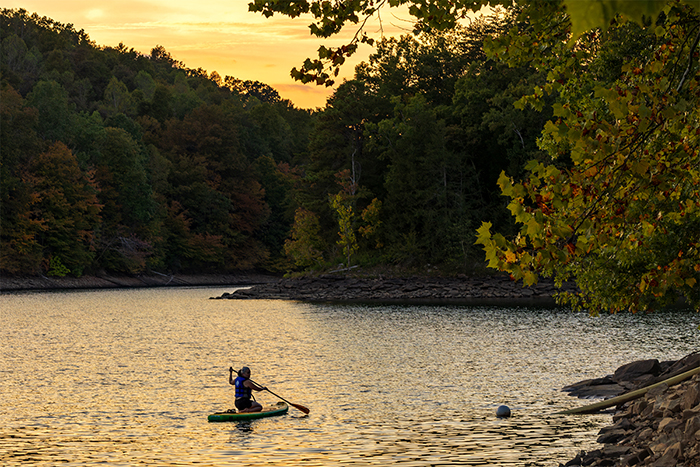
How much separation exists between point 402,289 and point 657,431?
6711 centimetres

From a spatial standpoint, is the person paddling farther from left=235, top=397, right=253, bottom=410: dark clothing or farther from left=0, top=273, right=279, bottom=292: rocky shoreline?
left=0, top=273, right=279, bottom=292: rocky shoreline

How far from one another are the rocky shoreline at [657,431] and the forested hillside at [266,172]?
61.8m

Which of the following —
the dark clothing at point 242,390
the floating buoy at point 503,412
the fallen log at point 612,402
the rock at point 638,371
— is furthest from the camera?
the rock at point 638,371

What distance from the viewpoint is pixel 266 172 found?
14488 centimetres

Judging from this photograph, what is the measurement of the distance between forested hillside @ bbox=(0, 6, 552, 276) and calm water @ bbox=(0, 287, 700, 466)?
3118 centimetres

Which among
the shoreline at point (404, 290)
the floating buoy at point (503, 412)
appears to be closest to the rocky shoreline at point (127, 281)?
the shoreline at point (404, 290)

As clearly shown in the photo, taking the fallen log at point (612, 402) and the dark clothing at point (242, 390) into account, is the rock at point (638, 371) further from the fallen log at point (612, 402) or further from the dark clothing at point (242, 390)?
the dark clothing at point (242, 390)

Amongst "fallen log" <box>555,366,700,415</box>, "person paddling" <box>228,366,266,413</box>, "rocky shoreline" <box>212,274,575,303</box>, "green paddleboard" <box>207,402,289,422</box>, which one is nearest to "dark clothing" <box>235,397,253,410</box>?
"person paddling" <box>228,366,266,413</box>

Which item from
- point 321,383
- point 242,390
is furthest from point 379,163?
point 242,390

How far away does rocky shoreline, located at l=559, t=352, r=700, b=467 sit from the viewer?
1254 centimetres

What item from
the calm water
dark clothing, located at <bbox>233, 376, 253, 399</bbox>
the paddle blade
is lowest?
the calm water

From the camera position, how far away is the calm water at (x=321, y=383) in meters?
17.7

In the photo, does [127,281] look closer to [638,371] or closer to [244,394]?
[244,394]

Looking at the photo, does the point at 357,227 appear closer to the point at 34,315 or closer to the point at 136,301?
the point at 136,301
